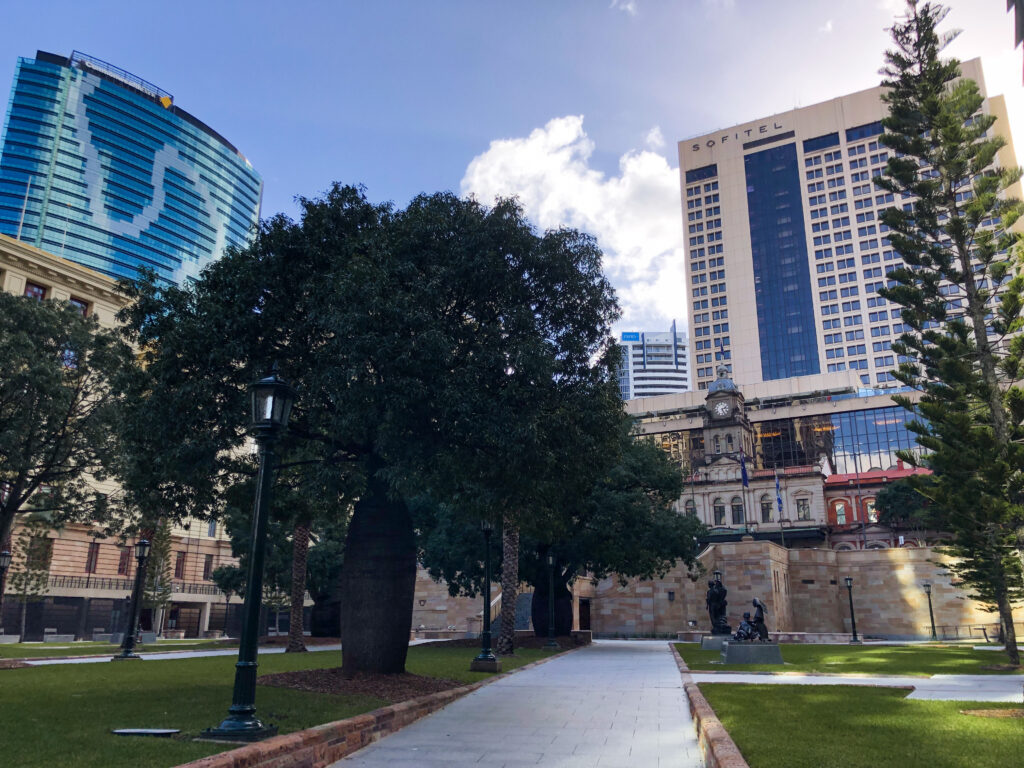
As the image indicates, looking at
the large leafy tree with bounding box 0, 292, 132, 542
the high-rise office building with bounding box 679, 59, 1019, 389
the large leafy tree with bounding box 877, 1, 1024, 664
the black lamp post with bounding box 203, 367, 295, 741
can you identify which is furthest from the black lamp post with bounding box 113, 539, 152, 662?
the high-rise office building with bounding box 679, 59, 1019, 389

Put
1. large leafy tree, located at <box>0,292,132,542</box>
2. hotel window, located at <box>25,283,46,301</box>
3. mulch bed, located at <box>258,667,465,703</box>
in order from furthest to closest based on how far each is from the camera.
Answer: hotel window, located at <box>25,283,46,301</box>
large leafy tree, located at <box>0,292,132,542</box>
mulch bed, located at <box>258,667,465,703</box>

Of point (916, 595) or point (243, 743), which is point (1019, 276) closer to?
point (243, 743)

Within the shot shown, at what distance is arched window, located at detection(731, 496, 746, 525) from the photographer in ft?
291

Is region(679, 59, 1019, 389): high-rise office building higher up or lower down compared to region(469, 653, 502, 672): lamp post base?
higher up

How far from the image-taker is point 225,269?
15289 millimetres

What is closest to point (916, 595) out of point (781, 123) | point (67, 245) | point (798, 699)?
point (798, 699)

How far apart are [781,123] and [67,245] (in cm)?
12961

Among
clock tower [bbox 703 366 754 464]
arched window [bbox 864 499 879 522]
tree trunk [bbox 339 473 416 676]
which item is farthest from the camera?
clock tower [bbox 703 366 754 464]

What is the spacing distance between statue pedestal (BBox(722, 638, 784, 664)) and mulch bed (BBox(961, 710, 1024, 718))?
1125 centimetres

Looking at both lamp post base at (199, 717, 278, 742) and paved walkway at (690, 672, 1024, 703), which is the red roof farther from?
lamp post base at (199, 717, 278, 742)

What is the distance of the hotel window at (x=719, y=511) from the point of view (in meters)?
89.9

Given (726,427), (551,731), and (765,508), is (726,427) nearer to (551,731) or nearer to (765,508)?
(765,508)

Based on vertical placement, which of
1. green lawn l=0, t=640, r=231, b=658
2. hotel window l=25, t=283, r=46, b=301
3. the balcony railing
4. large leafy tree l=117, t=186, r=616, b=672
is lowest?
green lawn l=0, t=640, r=231, b=658

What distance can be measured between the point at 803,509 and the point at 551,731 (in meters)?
85.2
